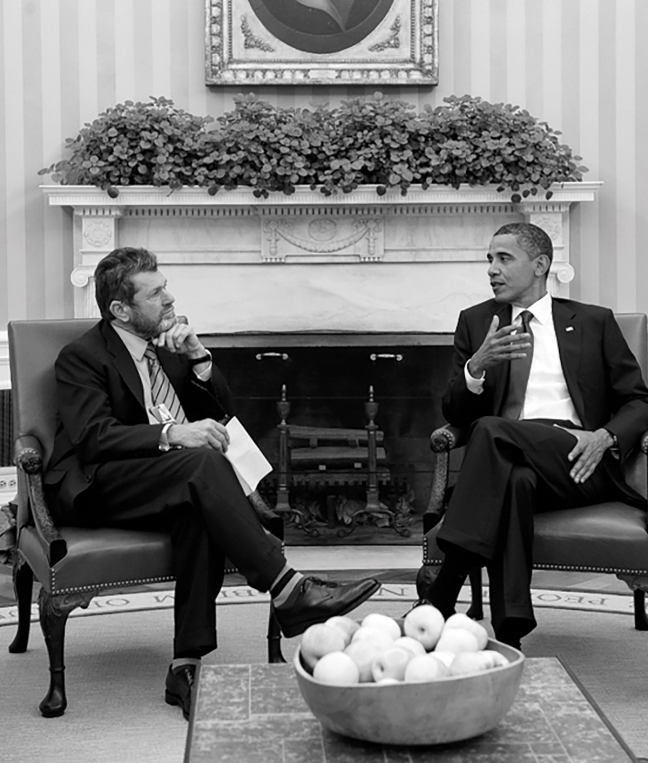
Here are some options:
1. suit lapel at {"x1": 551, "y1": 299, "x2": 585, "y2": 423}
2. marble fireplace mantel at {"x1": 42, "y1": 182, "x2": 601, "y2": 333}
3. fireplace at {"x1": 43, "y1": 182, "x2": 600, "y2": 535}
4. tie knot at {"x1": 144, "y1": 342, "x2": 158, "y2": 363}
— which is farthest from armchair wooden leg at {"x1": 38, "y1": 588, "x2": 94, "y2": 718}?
marble fireplace mantel at {"x1": 42, "y1": 182, "x2": 601, "y2": 333}

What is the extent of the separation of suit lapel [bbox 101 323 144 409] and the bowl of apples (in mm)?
1484

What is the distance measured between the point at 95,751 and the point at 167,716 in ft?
0.85

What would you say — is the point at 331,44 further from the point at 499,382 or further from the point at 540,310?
the point at 499,382

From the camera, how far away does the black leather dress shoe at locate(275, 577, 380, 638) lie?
106 inches

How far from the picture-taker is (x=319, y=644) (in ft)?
5.76

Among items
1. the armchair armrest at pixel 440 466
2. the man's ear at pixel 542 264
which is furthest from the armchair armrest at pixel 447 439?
the man's ear at pixel 542 264

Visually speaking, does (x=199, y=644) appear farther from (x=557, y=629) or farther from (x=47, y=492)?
(x=557, y=629)

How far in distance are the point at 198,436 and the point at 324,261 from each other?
2.34 metres

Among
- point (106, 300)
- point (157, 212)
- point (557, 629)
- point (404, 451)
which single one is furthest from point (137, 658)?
point (157, 212)

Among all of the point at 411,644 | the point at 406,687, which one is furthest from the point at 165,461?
the point at 406,687

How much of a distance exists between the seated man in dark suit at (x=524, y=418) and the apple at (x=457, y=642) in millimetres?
1048

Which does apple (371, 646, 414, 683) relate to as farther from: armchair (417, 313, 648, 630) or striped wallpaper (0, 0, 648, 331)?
striped wallpaper (0, 0, 648, 331)

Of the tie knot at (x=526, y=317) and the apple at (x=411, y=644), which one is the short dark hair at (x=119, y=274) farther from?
the apple at (x=411, y=644)

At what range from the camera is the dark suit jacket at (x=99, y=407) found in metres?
2.93
